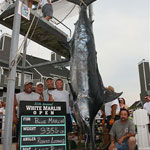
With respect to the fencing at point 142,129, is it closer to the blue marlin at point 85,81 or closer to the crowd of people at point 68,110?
the crowd of people at point 68,110

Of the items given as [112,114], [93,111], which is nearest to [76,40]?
[93,111]

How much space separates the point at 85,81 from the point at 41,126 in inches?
35.1

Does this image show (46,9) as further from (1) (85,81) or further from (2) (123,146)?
(2) (123,146)

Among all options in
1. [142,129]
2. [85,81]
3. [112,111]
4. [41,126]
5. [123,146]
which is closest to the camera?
[85,81]

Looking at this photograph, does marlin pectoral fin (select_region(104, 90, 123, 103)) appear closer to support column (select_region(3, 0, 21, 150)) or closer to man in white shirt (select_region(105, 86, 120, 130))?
support column (select_region(3, 0, 21, 150))

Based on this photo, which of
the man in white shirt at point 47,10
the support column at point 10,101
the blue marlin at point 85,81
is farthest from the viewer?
the man in white shirt at point 47,10

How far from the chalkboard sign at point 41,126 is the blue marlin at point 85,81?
718 millimetres

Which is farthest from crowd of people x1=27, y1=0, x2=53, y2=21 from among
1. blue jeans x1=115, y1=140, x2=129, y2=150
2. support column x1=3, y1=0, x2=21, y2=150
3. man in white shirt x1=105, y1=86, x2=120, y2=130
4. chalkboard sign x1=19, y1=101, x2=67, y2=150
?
blue jeans x1=115, y1=140, x2=129, y2=150

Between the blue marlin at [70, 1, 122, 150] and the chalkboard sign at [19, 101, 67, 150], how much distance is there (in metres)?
0.72

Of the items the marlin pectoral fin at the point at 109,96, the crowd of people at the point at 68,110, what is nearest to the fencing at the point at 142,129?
the crowd of people at the point at 68,110

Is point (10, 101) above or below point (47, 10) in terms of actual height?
below

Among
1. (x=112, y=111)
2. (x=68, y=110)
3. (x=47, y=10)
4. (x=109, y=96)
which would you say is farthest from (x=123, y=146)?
(x=47, y=10)

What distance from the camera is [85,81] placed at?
2082 millimetres

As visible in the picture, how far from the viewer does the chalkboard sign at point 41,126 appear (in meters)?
2.41
